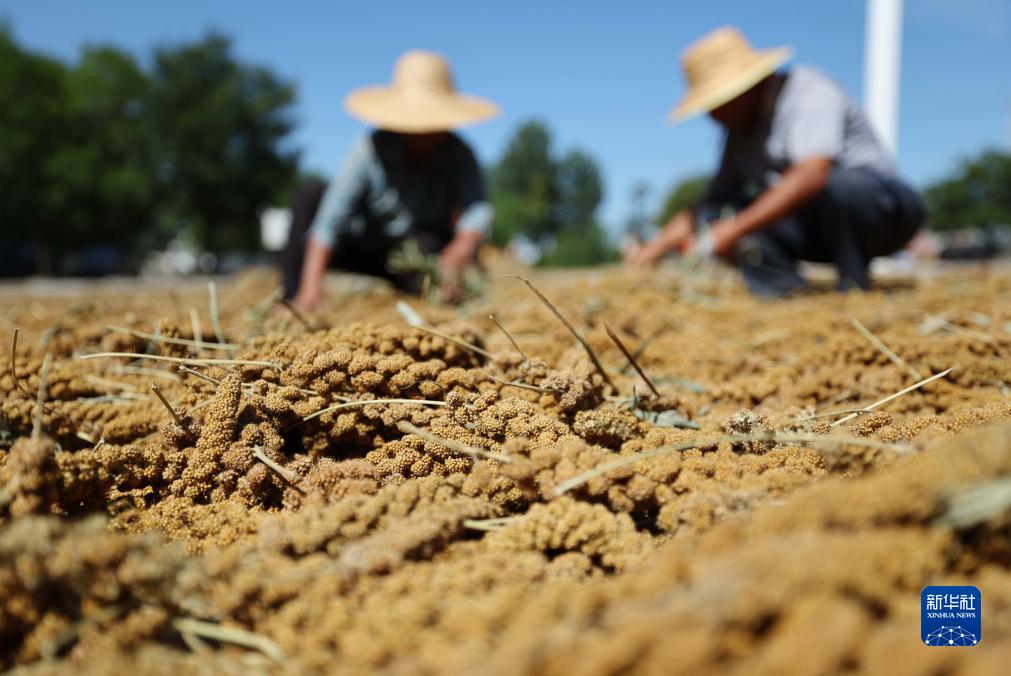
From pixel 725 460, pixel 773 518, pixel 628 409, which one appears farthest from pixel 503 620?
pixel 628 409

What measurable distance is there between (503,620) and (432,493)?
0.38 m

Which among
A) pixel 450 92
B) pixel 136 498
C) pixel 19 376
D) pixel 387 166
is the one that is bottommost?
pixel 136 498

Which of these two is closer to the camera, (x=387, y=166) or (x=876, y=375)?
(x=876, y=375)

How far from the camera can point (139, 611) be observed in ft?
2.50

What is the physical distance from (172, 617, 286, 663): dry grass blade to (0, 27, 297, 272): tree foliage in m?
27.0

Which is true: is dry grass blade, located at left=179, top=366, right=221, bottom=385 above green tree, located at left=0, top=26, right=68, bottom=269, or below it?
below

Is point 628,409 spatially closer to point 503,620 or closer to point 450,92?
point 503,620

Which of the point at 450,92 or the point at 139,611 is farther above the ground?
the point at 450,92

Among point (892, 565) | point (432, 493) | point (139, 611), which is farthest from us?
point (432, 493)

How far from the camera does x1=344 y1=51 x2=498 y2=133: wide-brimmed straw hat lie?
3533 millimetres

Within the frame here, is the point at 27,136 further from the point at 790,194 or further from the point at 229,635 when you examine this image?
the point at 229,635

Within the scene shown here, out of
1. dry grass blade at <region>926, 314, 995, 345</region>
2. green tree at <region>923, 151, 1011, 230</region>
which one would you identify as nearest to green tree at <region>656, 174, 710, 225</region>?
green tree at <region>923, 151, 1011, 230</region>

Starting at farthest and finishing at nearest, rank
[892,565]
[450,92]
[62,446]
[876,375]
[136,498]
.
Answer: [450,92] < [876,375] < [62,446] < [136,498] < [892,565]

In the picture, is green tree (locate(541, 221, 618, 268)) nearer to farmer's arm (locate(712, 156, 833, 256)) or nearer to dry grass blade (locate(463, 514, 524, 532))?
farmer's arm (locate(712, 156, 833, 256))
